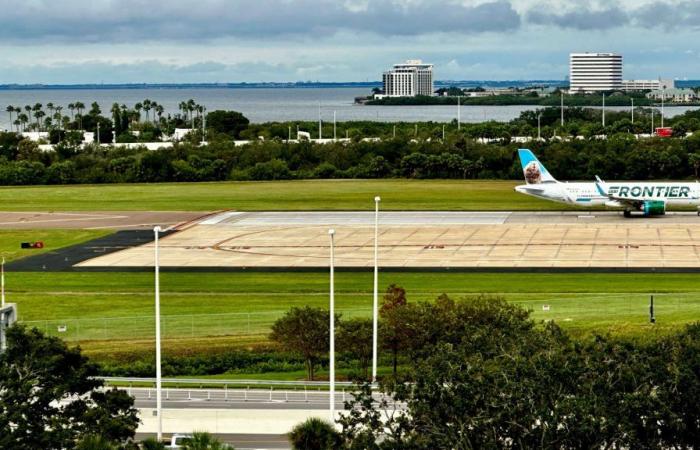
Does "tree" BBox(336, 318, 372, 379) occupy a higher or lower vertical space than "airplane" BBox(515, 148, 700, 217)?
lower

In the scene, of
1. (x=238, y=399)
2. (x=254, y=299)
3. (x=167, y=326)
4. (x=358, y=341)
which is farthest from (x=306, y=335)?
(x=254, y=299)

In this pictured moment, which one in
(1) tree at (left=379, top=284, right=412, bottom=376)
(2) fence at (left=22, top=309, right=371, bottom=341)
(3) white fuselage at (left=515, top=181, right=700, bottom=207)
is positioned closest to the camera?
(1) tree at (left=379, top=284, right=412, bottom=376)

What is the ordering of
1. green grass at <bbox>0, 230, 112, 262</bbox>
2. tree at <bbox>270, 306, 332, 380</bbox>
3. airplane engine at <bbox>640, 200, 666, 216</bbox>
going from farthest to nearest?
airplane engine at <bbox>640, 200, 666, 216</bbox> < green grass at <bbox>0, 230, 112, 262</bbox> < tree at <bbox>270, 306, 332, 380</bbox>

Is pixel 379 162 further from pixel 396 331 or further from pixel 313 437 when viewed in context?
pixel 313 437

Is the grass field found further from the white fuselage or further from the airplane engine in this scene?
the white fuselage

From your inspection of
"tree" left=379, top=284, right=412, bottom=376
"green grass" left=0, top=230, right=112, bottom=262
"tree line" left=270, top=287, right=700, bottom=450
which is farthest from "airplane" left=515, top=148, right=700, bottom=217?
"tree line" left=270, top=287, right=700, bottom=450

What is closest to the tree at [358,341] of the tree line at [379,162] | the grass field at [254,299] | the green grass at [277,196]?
the grass field at [254,299]
